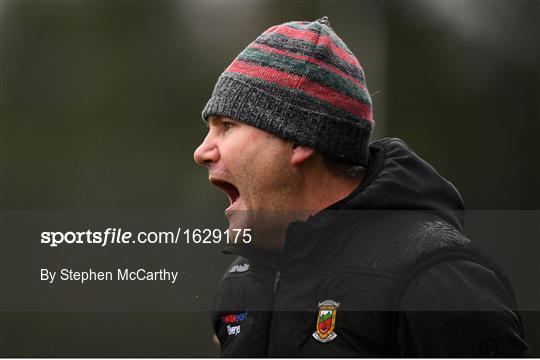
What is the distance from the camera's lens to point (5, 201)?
583 cm

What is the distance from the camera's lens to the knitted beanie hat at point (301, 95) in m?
1.87

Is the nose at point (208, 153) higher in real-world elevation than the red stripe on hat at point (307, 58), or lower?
lower

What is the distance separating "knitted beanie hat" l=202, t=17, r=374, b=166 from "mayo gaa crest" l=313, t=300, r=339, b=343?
0.41 m

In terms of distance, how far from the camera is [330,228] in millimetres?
1786

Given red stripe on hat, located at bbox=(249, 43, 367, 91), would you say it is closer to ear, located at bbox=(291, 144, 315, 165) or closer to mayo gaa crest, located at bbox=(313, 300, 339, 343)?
ear, located at bbox=(291, 144, 315, 165)

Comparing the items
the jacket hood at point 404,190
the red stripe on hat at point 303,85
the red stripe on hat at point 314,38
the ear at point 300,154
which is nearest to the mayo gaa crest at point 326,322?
the jacket hood at point 404,190

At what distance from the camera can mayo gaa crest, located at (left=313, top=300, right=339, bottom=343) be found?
1.64 metres

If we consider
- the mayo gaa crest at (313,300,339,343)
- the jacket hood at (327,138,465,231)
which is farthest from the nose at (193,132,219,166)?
the mayo gaa crest at (313,300,339,343)

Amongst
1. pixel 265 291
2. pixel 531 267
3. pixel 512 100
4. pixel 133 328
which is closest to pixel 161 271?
pixel 265 291

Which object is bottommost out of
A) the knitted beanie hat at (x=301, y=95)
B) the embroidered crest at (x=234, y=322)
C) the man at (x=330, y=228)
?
the embroidered crest at (x=234, y=322)

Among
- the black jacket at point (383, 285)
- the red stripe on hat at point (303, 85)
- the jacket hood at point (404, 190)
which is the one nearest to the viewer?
the black jacket at point (383, 285)

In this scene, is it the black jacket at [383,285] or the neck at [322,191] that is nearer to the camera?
the black jacket at [383,285]

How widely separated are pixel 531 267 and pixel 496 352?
115 inches
